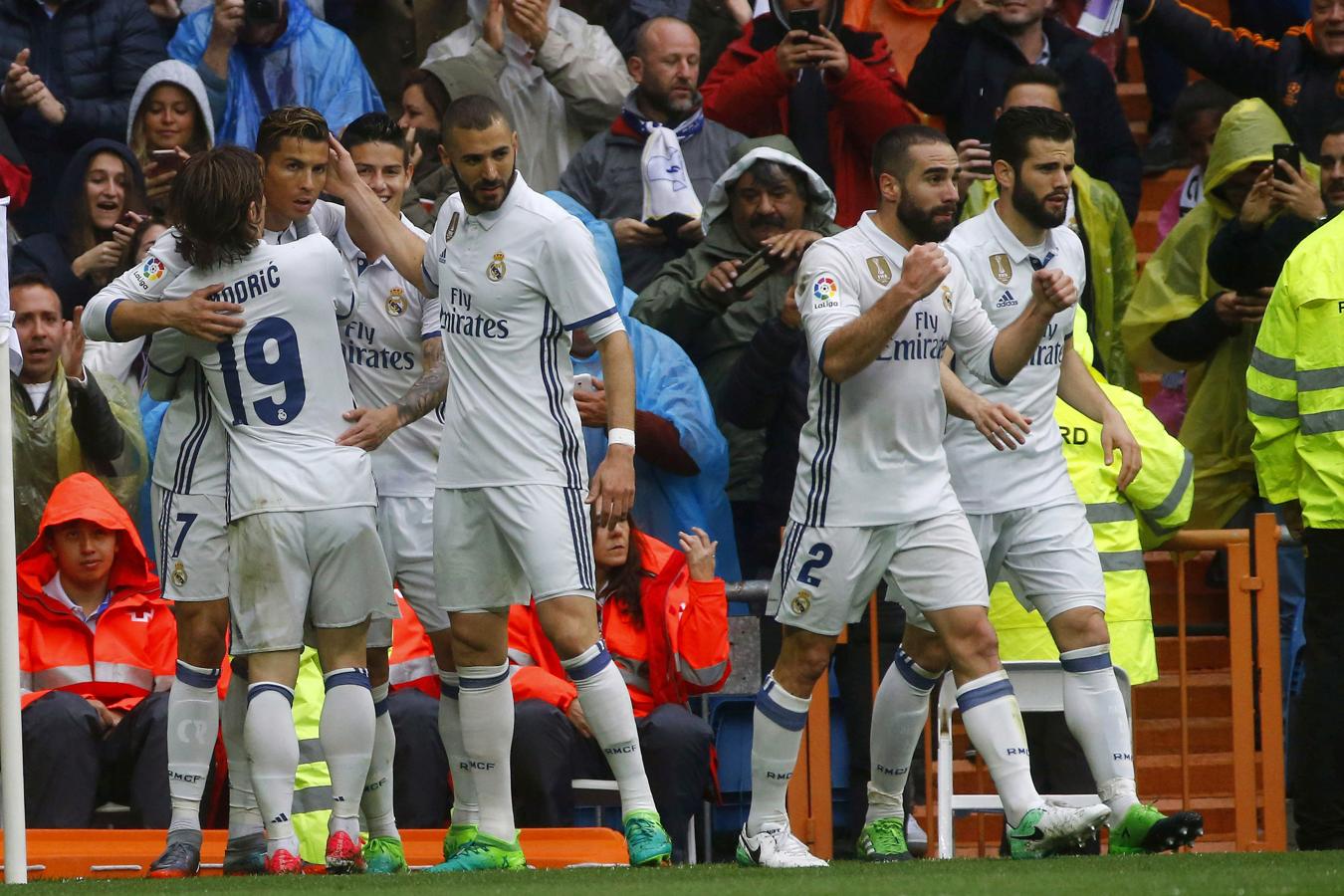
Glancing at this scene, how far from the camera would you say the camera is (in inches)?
491

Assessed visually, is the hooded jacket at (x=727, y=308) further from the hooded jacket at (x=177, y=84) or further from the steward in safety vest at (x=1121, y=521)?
the hooded jacket at (x=177, y=84)

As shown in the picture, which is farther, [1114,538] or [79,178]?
[79,178]

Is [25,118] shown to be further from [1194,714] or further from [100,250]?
[1194,714]

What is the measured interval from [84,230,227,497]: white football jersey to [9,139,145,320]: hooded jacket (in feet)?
10.5

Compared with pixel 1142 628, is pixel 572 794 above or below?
below

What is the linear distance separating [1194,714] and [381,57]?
21.2ft

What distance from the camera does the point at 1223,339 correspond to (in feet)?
37.3

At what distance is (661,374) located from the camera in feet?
34.7

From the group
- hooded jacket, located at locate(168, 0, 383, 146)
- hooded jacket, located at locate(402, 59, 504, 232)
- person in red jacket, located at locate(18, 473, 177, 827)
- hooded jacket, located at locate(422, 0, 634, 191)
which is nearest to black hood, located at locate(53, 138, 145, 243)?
hooded jacket, located at locate(168, 0, 383, 146)

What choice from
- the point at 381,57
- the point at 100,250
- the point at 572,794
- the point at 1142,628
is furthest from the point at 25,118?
the point at 1142,628

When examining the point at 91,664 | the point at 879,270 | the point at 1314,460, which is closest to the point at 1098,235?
the point at 1314,460

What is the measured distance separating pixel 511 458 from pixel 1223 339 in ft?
16.0

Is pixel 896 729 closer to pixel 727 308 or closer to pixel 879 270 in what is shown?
pixel 879 270

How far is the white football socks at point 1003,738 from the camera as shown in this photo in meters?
7.72
